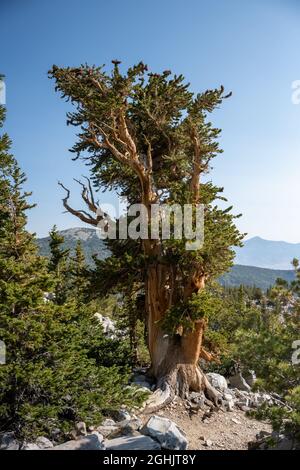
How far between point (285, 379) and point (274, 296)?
180 centimetres

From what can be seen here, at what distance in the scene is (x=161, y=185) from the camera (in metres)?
15.0

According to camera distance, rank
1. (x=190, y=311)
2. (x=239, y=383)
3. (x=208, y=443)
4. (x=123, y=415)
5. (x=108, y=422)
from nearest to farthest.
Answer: (x=108, y=422) < (x=208, y=443) < (x=123, y=415) < (x=190, y=311) < (x=239, y=383)

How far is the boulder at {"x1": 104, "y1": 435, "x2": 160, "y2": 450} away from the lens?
7719 mm

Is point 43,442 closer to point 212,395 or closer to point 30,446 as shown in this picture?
point 30,446

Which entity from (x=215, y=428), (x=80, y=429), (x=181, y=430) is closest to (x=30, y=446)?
(x=80, y=429)

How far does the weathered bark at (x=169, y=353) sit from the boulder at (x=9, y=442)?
4.63 meters

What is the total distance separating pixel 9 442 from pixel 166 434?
375 centimetres

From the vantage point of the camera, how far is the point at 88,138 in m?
13.7

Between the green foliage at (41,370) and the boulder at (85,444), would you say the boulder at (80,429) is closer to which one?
the green foliage at (41,370)

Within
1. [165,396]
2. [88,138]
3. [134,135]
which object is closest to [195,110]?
[134,135]

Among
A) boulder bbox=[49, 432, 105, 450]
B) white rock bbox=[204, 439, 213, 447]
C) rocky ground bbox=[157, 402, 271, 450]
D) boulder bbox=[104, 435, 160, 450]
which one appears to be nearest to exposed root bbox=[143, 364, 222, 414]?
rocky ground bbox=[157, 402, 271, 450]

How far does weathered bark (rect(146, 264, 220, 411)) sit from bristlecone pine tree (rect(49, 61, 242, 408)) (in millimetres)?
37

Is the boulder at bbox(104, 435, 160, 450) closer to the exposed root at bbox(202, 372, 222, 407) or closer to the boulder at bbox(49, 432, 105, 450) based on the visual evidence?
the boulder at bbox(49, 432, 105, 450)

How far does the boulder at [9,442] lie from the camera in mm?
7426
